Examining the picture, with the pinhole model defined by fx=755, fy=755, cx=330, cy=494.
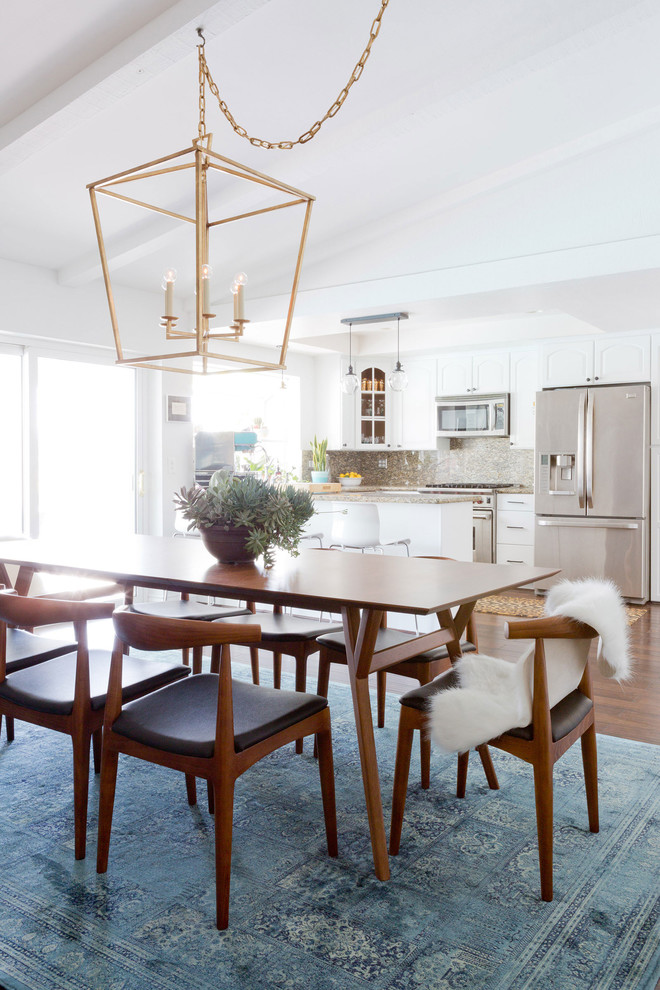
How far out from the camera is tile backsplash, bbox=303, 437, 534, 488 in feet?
24.7

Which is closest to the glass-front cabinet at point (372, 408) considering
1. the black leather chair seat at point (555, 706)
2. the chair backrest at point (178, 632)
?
the black leather chair seat at point (555, 706)

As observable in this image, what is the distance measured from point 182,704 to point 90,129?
2589mm

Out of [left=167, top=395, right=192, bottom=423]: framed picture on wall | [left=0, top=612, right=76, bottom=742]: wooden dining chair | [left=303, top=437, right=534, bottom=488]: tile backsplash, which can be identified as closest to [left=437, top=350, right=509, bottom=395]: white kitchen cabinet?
[left=303, top=437, right=534, bottom=488]: tile backsplash

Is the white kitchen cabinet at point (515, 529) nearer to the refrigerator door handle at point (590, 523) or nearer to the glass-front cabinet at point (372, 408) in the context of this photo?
the refrigerator door handle at point (590, 523)

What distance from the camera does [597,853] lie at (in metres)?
2.15

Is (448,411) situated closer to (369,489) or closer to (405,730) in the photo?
(369,489)

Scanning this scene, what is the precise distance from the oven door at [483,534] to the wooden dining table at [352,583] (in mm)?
4224

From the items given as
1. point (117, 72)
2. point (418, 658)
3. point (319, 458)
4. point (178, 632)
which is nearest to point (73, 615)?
point (178, 632)

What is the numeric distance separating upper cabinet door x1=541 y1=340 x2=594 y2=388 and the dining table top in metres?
4.25

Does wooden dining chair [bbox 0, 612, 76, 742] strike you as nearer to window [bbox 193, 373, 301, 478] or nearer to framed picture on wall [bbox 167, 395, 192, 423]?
framed picture on wall [bbox 167, 395, 192, 423]

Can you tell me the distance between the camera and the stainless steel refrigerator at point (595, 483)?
6.14m

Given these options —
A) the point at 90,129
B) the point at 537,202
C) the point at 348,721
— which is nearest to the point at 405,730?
the point at 348,721

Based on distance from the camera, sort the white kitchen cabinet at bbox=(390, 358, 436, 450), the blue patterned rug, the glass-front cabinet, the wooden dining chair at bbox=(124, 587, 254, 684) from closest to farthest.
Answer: the blue patterned rug
the wooden dining chair at bbox=(124, 587, 254, 684)
the white kitchen cabinet at bbox=(390, 358, 436, 450)
the glass-front cabinet

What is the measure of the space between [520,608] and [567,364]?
2223 millimetres
